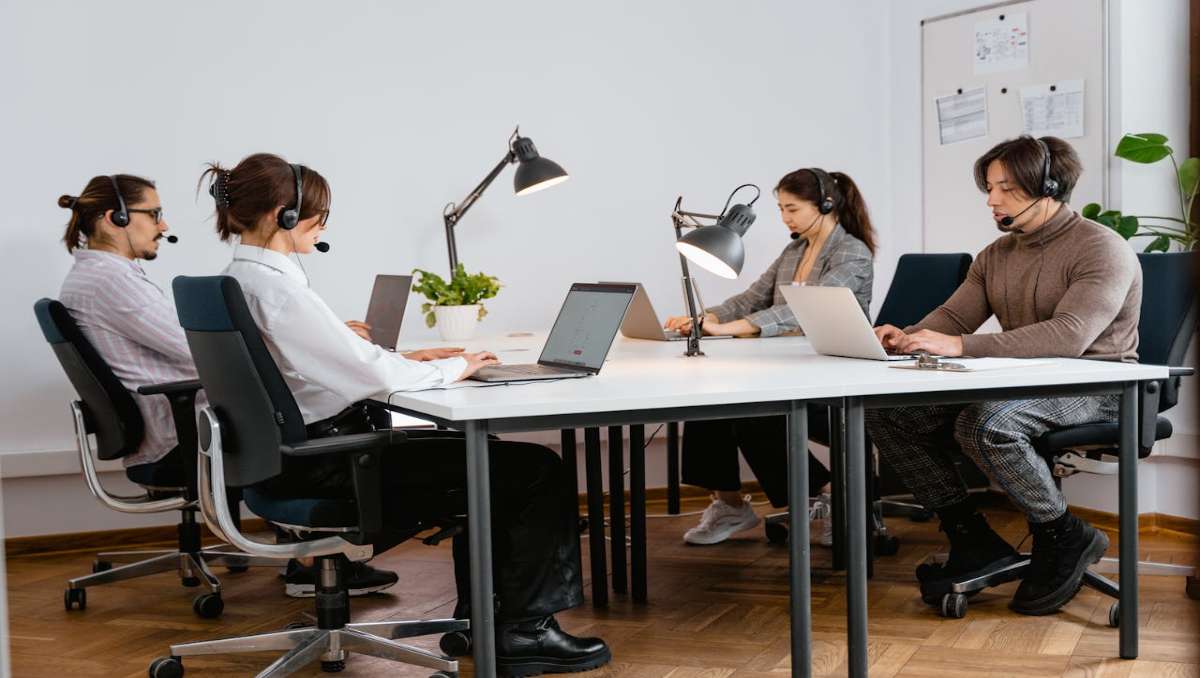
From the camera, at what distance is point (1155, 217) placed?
3.90 m

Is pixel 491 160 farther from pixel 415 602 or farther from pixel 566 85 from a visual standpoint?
pixel 415 602

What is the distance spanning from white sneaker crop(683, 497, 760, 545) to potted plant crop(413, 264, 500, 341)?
102 centimetres

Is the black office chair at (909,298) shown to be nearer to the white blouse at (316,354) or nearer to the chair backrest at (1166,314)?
the chair backrest at (1166,314)

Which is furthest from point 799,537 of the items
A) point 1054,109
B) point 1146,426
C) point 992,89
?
point 992,89

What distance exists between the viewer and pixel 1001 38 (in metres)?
4.52

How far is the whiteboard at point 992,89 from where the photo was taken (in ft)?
13.6

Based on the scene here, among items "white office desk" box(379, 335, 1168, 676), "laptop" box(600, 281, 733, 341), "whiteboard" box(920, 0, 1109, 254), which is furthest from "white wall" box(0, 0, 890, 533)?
"white office desk" box(379, 335, 1168, 676)

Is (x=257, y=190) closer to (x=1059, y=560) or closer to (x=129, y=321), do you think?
(x=129, y=321)

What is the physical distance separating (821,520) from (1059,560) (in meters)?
1.35

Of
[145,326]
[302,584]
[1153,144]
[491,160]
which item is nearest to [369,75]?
[491,160]

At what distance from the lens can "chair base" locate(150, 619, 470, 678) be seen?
101 inches

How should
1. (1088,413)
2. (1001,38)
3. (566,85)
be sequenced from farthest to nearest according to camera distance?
(566,85) < (1001,38) < (1088,413)

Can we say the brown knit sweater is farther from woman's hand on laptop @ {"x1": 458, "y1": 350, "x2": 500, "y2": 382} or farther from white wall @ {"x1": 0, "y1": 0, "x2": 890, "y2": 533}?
white wall @ {"x1": 0, "y1": 0, "x2": 890, "y2": 533}

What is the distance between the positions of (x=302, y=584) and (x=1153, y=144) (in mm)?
2940
